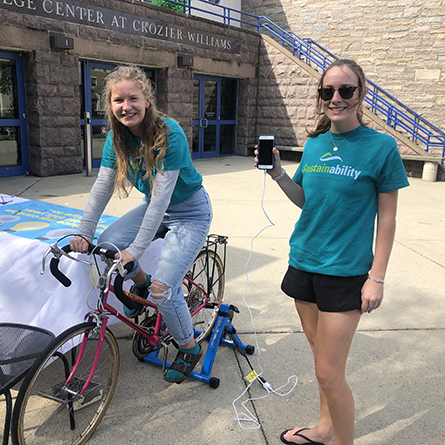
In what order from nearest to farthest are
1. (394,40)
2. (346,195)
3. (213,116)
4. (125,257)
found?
(346,195), (125,257), (213,116), (394,40)

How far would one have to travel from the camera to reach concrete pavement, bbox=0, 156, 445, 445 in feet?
8.00

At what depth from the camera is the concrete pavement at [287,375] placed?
2439mm

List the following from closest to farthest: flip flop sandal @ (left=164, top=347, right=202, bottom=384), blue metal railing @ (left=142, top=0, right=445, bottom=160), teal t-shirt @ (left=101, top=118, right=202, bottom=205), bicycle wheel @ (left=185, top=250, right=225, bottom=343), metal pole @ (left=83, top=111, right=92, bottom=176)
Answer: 1. teal t-shirt @ (left=101, top=118, right=202, bottom=205)
2. flip flop sandal @ (left=164, top=347, right=202, bottom=384)
3. bicycle wheel @ (left=185, top=250, right=225, bottom=343)
4. metal pole @ (left=83, top=111, right=92, bottom=176)
5. blue metal railing @ (left=142, top=0, right=445, bottom=160)

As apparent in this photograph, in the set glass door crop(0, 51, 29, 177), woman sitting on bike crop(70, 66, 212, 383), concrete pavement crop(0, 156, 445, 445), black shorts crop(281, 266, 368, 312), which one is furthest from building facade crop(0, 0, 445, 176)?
black shorts crop(281, 266, 368, 312)

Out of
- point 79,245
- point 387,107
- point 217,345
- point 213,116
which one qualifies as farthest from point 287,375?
point 387,107

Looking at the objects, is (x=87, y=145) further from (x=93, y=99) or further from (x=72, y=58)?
(x=72, y=58)

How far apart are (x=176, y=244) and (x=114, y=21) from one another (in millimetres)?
9251

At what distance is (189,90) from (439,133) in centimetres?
785

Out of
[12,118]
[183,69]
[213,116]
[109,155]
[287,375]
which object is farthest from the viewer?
[213,116]

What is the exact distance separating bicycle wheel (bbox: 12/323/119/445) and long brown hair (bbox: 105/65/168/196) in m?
0.88

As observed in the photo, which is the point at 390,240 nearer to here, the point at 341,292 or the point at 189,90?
the point at 341,292

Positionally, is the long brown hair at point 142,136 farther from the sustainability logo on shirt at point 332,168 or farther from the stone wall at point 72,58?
the stone wall at point 72,58

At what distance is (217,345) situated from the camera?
119 inches

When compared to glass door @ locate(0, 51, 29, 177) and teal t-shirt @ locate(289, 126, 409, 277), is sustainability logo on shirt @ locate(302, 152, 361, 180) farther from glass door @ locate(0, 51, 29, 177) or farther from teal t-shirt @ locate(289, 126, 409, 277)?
glass door @ locate(0, 51, 29, 177)
